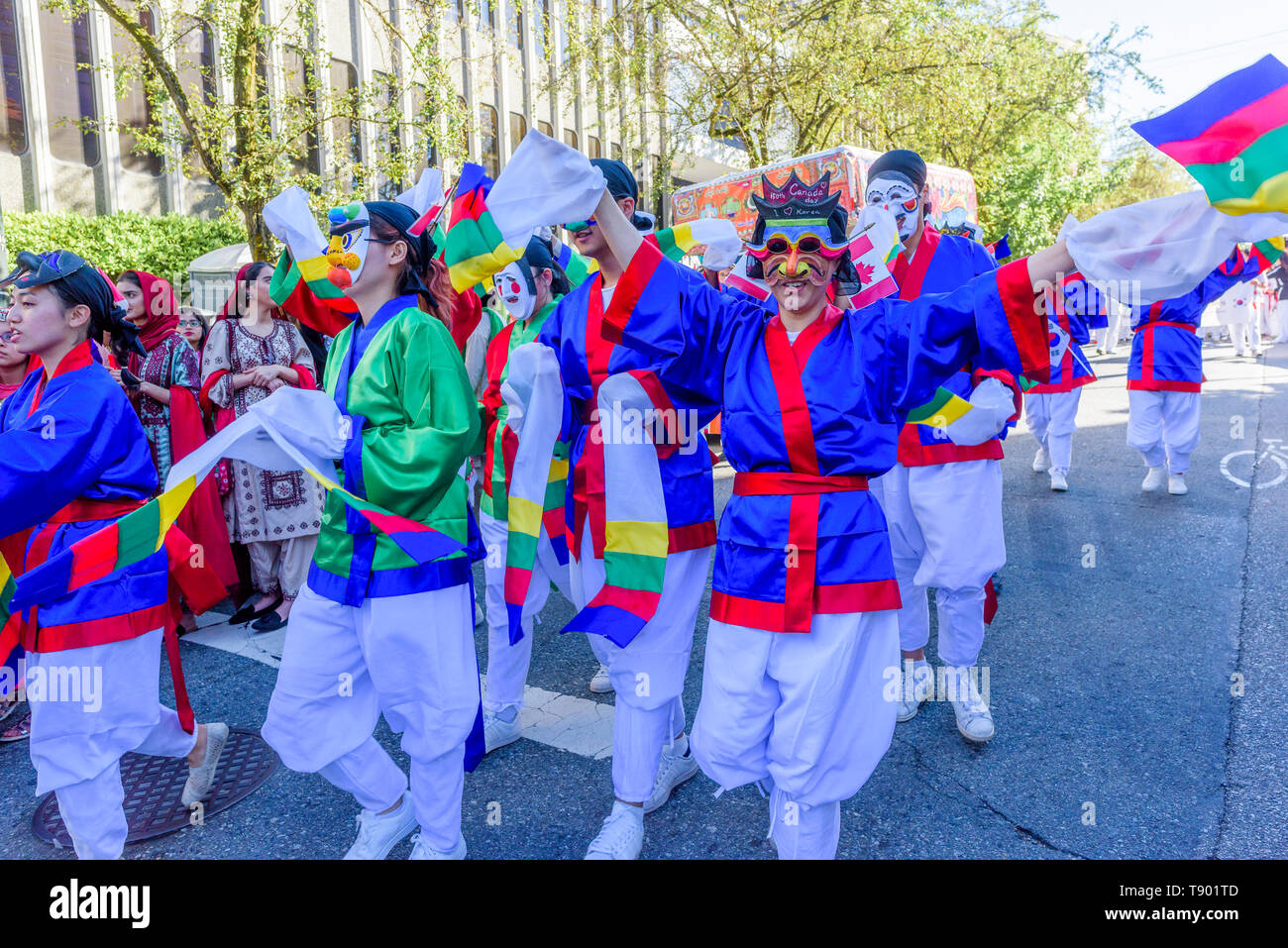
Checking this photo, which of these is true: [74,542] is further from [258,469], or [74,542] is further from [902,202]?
[902,202]

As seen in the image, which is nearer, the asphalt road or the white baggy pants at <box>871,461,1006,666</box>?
the asphalt road

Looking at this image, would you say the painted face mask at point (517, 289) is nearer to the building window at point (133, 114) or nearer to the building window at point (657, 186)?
the building window at point (657, 186)

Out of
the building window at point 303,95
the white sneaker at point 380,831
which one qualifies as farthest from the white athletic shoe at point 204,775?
the building window at point 303,95

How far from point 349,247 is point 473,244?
1.56 feet

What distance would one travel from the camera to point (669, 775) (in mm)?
3336

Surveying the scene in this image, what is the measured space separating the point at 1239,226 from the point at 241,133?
8.51 metres

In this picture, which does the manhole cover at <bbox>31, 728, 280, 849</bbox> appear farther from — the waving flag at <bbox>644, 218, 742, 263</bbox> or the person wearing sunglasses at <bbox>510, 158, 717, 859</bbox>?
the waving flag at <bbox>644, 218, 742, 263</bbox>

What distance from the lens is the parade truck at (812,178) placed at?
475 inches

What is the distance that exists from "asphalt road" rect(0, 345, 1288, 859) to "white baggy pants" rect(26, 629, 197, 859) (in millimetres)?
474

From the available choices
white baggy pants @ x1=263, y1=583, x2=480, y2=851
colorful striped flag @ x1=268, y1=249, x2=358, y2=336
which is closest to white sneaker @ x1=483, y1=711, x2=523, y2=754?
white baggy pants @ x1=263, y1=583, x2=480, y2=851

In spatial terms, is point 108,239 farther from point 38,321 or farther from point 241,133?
point 38,321

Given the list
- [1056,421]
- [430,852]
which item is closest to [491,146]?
[1056,421]

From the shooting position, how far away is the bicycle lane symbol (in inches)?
308

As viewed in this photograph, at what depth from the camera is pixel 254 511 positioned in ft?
17.3
